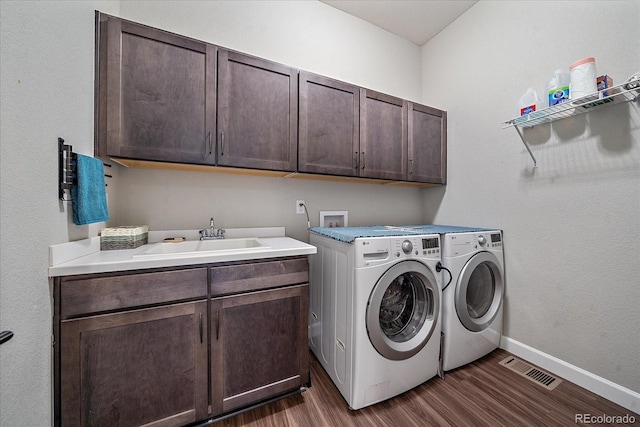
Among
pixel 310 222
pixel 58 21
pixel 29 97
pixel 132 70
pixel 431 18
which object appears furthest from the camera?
pixel 431 18

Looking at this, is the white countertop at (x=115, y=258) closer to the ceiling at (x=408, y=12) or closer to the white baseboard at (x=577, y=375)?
the white baseboard at (x=577, y=375)

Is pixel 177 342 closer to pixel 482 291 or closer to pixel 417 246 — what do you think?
pixel 417 246

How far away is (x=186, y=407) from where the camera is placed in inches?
45.1

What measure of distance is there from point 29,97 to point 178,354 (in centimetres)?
120

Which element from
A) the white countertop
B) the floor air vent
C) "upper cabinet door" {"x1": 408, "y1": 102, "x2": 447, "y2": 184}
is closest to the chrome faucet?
the white countertop

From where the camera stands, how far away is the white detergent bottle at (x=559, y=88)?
1.42 metres

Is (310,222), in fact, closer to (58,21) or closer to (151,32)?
(151,32)

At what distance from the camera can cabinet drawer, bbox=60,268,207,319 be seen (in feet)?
3.15

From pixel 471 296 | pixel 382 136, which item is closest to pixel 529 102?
pixel 382 136

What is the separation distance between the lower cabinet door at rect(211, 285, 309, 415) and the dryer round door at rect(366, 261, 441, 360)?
0.43 metres

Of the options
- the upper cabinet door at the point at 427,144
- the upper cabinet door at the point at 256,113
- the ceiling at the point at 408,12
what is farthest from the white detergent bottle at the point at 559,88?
the upper cabinet door at the point at 256,113

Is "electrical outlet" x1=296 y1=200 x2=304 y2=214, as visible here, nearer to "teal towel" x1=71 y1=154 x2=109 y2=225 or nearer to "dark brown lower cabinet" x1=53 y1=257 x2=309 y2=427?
"dark brown lower cabinet" x1=53 y1=257 x2=309 y2=427

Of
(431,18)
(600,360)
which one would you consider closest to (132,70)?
(431,18)

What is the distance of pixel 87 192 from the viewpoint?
1090 mm
